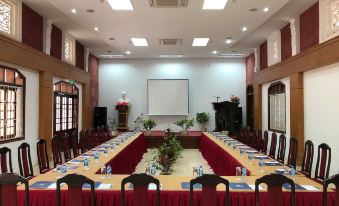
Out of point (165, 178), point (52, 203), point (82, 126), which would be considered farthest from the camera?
point (82, 126)

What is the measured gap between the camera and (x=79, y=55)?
10.9 meters

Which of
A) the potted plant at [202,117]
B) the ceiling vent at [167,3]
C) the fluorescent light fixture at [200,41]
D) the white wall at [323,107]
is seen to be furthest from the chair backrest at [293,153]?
the potted plant at [202,117]

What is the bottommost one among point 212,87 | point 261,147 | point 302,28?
point 261,147

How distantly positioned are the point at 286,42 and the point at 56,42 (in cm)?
671

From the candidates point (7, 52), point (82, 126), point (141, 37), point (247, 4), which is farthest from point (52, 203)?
point (82, 126)

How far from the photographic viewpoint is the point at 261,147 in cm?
736

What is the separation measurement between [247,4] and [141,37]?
3.86 m

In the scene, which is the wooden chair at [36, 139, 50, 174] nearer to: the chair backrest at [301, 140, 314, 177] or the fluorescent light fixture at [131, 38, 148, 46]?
the chair backrest at [301, 140, 314, 177]

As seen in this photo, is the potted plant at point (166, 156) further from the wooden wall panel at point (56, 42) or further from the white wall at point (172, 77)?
the white wall at point (172, 77)

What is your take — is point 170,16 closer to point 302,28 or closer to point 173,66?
point 302,28

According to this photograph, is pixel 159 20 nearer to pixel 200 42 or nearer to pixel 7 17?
pixel 200 42

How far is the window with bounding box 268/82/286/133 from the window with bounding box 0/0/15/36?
7.36 m

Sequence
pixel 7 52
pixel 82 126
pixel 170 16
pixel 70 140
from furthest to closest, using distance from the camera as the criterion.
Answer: pixel 82 126, pixel 170 16, pixel 70 140, pixel 7 52

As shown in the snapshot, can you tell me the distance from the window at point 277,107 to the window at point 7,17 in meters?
7.36
